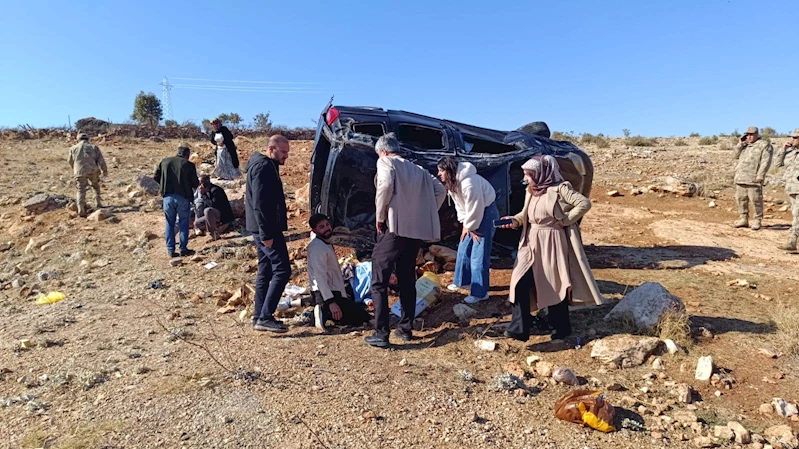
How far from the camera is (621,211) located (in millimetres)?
11289

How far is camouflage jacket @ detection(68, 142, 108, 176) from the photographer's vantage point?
32.9 feet

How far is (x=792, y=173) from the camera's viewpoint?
7.77 m

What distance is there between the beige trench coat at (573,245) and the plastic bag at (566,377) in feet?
2.14

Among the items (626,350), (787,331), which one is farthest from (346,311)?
(787,331)

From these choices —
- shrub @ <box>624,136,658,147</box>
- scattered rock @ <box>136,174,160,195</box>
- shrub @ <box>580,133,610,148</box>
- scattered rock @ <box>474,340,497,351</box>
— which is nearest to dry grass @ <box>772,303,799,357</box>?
scattered rock @ <box>474,340,497,351</box>

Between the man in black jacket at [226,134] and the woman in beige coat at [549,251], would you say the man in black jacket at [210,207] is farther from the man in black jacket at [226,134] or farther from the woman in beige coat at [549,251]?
the woman in beige coat at [549,251]

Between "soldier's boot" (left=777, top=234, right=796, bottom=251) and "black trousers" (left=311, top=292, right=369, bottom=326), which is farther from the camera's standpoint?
"soldier's boot" (left=777, top=234, right=796, bottom=251)

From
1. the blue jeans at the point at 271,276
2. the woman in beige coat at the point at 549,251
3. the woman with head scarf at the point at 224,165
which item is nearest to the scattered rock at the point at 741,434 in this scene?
the woman in beige coat at the point at 549,251

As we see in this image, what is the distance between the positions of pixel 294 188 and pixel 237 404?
29.5 ft

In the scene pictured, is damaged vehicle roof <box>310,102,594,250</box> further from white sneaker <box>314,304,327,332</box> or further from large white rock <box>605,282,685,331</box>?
large white rock <box>605,282,685,331</box>

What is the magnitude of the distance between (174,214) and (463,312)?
4.70 m

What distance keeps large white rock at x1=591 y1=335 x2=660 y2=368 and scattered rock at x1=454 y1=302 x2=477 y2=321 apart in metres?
1.28

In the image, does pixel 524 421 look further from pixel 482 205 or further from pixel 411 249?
pixel 482 205

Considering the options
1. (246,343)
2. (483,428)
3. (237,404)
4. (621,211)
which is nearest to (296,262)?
(246,343)
